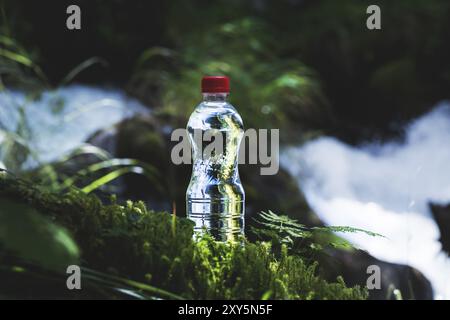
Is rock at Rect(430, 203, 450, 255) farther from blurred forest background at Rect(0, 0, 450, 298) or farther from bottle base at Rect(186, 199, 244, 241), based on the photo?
bottle base at Rect(186, 199, 244, 241)

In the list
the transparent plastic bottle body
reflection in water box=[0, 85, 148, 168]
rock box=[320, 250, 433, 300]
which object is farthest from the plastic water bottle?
reflection in water box=[0, 85, 148, 168]

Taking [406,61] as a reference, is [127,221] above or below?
below

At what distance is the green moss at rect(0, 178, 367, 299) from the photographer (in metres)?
1.23

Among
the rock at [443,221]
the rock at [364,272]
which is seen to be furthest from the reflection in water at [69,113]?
the rock at [443,221]

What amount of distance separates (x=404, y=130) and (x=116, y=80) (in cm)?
302

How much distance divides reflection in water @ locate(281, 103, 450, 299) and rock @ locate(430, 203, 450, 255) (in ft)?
0.15

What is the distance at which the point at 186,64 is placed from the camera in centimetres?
626

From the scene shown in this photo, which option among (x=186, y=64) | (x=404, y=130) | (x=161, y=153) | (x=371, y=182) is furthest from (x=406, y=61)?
(x=161, y=153)

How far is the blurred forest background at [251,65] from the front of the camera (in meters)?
4.99

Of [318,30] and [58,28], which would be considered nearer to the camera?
[58,28]

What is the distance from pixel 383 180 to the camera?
20.3 ft
